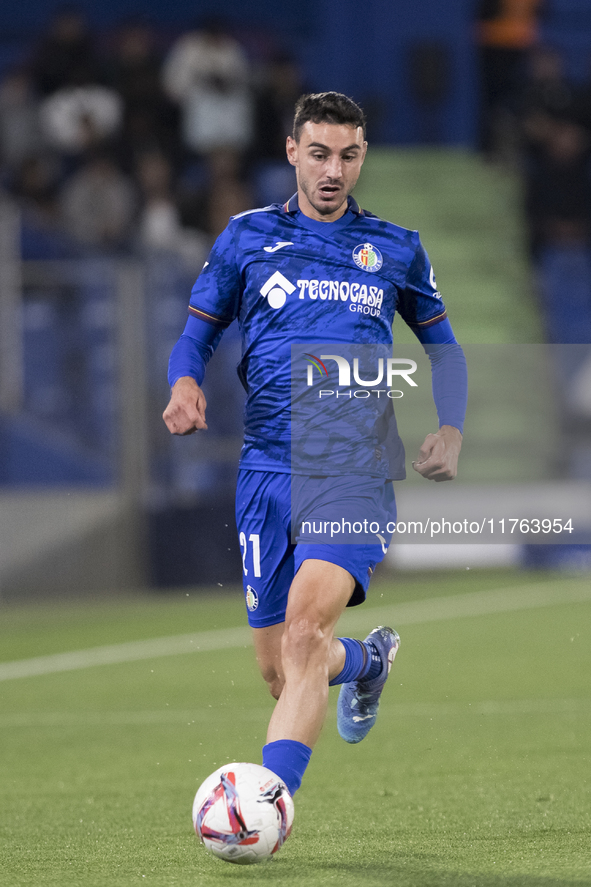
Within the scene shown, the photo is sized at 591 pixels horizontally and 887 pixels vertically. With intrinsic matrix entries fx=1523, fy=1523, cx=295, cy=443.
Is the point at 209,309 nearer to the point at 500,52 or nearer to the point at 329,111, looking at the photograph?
the point at 329,111

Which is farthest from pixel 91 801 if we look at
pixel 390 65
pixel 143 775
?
pixel 390 65

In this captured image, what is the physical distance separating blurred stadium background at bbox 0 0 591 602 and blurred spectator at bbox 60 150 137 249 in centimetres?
2

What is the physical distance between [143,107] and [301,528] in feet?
38.4

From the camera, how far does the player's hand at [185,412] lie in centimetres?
407

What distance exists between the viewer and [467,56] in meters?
18.7

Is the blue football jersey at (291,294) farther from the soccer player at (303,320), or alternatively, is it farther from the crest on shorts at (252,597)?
the crest on shorts at (252,597)

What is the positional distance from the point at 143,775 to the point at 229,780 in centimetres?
203

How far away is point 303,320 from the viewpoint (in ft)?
14.3

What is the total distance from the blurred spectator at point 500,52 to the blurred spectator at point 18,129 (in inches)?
223

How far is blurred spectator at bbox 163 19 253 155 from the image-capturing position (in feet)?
50.8

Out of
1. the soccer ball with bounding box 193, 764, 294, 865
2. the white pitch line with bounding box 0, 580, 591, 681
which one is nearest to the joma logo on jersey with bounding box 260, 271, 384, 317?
the soccer ball with bounding box 193, 764, 294, 865

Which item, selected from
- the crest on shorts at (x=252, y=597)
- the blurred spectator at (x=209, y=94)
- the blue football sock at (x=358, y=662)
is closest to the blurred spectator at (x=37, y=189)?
the blurred spectator at (x=209, y=94)

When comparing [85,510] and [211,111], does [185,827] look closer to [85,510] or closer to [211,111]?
[85,510]

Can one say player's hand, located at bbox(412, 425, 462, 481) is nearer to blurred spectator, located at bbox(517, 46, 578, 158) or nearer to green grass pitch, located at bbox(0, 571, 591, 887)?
green grass pitch, located at bbox(0, 571, 591, 887)
